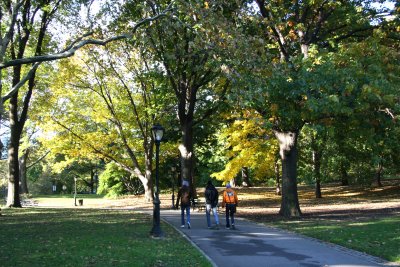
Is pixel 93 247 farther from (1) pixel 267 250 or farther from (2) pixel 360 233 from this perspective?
(2) pixel 360 233

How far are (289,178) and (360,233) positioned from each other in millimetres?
6120

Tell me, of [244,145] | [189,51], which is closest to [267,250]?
[189,51]

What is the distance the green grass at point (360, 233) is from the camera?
405 inches

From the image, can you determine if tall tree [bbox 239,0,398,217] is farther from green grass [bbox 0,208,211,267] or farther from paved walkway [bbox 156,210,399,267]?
green grass [bbox 0,208,211,267]

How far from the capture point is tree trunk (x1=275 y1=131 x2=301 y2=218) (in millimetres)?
18609

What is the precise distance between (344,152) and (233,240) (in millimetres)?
19890

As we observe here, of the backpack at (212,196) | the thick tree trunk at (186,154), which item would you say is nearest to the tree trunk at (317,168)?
the thick tree trunk at (186,154)

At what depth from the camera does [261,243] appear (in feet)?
38.9

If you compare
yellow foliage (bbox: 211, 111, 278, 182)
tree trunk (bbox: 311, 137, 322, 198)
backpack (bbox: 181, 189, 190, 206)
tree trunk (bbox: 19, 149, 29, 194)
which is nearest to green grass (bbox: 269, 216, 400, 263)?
backpack (bbox: 181, 189, 190, 206)

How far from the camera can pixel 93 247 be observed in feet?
34.4

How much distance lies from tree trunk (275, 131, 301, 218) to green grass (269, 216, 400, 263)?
1.72m

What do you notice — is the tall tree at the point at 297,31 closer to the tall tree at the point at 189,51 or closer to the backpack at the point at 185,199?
the tall tree at the point at 189,51

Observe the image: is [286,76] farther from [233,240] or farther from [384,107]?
[233,240]

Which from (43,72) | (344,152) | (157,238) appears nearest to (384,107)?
(157,238)
